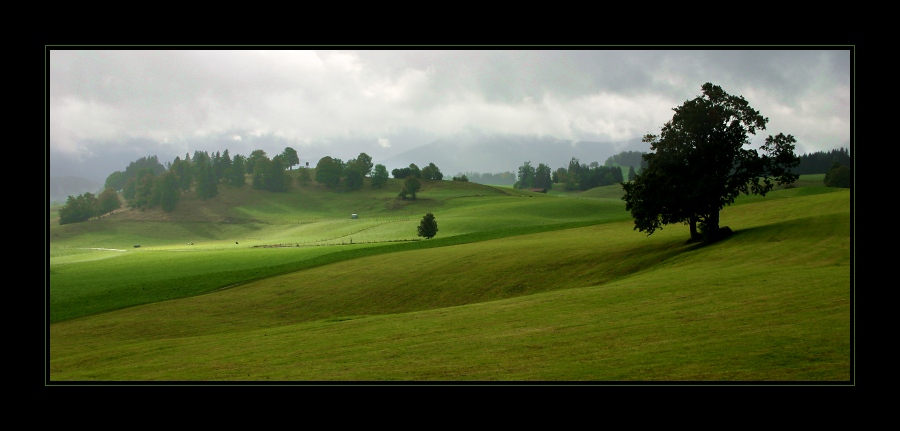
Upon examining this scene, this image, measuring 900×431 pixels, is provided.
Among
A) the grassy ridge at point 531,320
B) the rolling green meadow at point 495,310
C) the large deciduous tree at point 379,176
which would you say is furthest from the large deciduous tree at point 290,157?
the grassy ridge at point 531,320

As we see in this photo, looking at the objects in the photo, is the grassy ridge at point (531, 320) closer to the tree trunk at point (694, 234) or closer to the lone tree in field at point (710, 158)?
the tree trunk at point (694, 234)

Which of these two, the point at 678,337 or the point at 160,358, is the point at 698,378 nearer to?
the point at 678,337

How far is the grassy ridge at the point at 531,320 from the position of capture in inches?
460

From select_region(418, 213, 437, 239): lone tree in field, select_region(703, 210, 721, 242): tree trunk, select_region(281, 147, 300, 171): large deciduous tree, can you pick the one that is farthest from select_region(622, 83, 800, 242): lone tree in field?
select_region(281, 147, 300, 171): large deciduous tree

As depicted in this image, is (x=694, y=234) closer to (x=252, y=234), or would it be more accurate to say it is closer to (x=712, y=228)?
(x=712, y=228)

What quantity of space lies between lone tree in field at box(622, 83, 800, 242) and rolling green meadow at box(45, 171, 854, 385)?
2.10 meters

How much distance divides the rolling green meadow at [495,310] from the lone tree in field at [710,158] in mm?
2096

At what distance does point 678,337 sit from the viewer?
12773 millimetres

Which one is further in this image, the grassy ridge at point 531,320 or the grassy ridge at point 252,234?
the grassy ridge at point 252,234

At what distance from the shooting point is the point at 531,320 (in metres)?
16.5

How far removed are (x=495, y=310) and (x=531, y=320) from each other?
97.3 inches

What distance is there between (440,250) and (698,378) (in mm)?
26455

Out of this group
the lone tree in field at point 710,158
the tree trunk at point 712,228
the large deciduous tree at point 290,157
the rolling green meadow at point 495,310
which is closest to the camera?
the rolling green meadow at point 495,310
